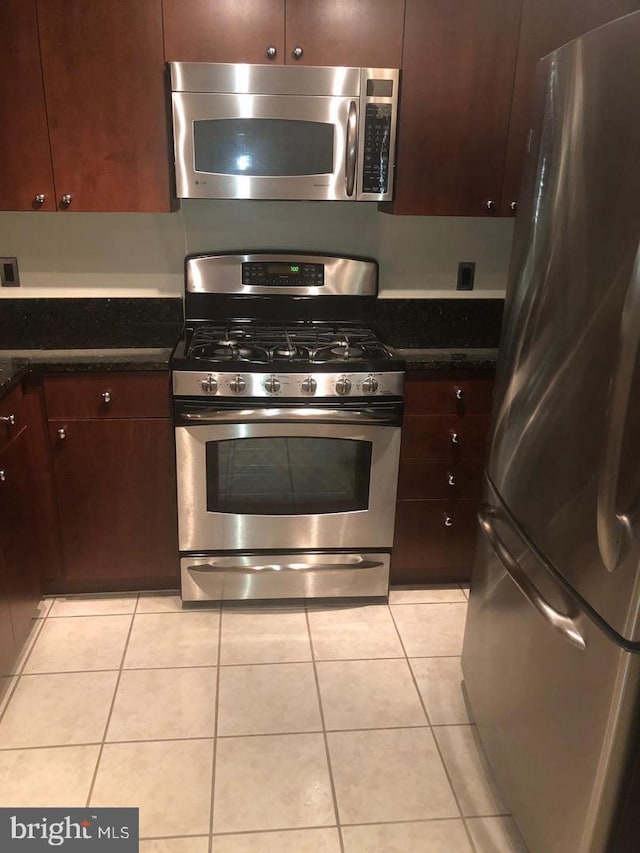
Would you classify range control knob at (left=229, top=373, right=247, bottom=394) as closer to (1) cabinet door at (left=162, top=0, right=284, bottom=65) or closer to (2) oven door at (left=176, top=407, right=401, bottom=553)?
(2) oven door at (left=176, top=407, right=401, bottom=553)

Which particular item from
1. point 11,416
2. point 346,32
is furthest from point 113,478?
point 346,32

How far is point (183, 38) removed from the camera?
6.63 feet

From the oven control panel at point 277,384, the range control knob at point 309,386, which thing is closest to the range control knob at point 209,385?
the oven control panel at point 277,384

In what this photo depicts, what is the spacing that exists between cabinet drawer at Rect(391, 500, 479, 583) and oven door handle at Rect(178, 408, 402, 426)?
0.36m

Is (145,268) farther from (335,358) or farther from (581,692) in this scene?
(581,692)

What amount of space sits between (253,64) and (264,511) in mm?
1450

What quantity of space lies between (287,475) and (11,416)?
89 centimetres

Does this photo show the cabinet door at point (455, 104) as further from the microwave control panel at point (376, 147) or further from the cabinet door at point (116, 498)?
the cabinet door at point (116, 498)

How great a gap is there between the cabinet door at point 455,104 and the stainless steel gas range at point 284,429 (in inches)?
16.4

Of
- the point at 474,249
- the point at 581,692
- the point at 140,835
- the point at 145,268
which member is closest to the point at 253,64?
the point at 145,268

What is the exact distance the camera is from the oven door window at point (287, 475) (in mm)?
2234

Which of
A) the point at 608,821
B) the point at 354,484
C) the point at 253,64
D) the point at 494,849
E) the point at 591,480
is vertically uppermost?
the point at 253,64

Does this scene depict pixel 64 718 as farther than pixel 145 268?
No

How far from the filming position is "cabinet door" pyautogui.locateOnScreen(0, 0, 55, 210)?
1.97 metres
